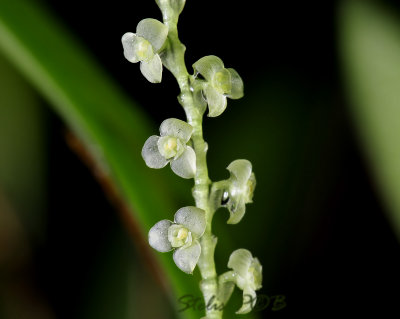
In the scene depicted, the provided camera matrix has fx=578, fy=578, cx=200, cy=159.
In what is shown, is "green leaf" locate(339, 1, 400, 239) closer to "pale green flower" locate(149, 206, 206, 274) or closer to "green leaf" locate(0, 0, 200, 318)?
"green leaf" locate(0, 0, 200, 318)

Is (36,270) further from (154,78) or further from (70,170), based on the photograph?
(154,78)

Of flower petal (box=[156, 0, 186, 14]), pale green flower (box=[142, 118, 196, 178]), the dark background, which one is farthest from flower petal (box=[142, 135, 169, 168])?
the dark background

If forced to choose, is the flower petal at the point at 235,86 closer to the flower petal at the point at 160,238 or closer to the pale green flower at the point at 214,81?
the pale green flower at the point at 214,81

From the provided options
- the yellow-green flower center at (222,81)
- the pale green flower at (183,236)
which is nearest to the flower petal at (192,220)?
the pale green flower at (183,236)

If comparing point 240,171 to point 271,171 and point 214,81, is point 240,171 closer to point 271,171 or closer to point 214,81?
point 214,81

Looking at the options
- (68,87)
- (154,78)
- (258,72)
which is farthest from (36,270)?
(154,78)
